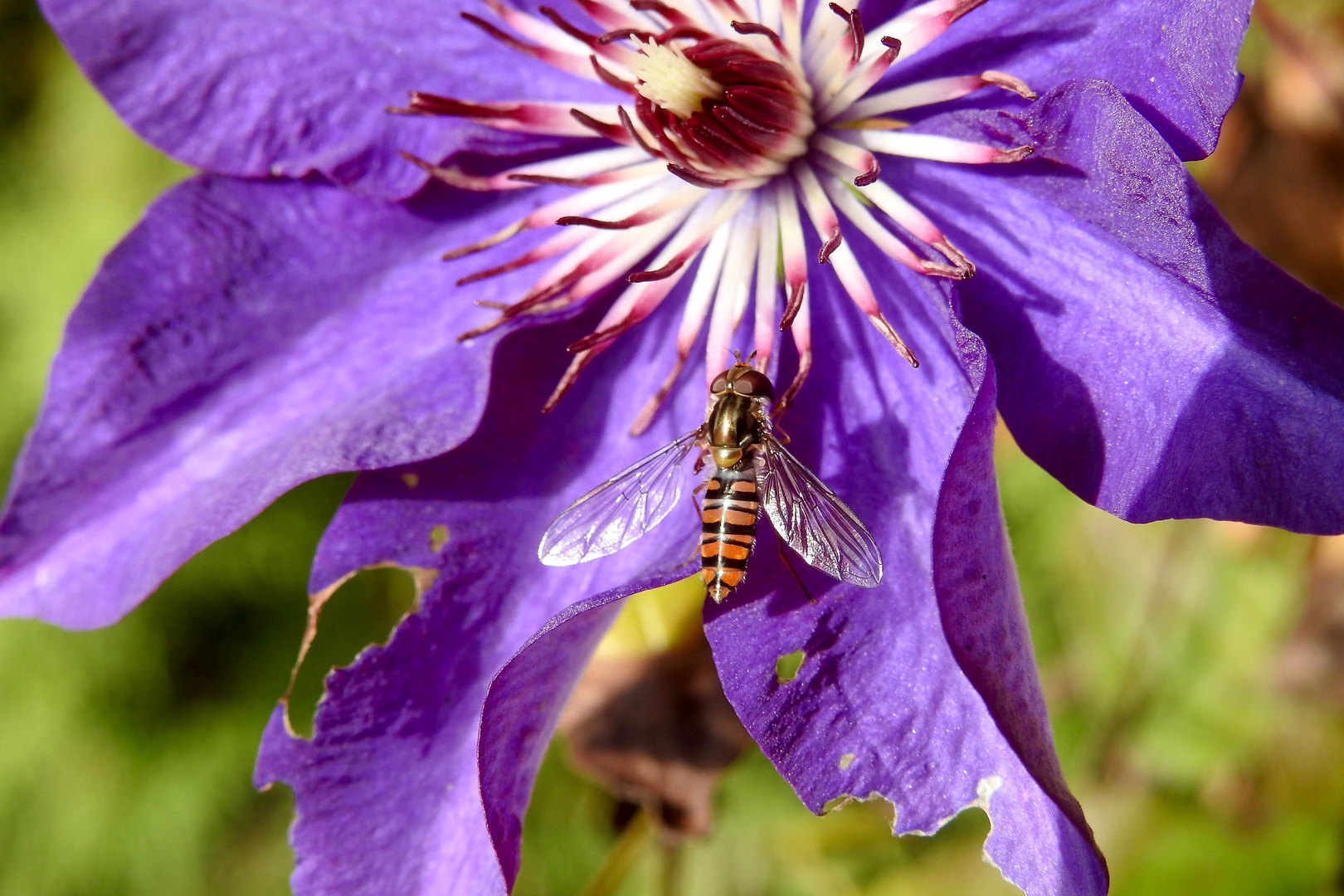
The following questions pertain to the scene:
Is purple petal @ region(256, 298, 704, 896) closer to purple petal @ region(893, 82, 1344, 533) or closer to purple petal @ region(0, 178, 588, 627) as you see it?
purple petal @ region(0, 178, 588, 627)

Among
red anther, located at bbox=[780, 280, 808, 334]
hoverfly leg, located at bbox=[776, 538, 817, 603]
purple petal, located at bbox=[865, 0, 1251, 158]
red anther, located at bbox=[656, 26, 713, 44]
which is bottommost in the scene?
hoverfly leg, located at bbox=[776, 538, 817, 603]

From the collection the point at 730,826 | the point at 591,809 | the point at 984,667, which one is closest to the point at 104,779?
the point at 591,809

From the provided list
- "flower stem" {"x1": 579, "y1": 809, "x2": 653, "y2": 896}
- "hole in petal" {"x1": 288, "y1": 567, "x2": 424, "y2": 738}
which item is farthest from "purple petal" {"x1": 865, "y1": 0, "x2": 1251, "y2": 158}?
"hole in petal" {"x1": 288, "y1": 567, "x2": 424, "y2": 738}

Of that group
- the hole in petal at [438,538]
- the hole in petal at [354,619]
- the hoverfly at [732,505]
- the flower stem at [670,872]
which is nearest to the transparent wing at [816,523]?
the hoverfly at [732,505]

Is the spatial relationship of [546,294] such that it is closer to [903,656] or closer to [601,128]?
[601,128]

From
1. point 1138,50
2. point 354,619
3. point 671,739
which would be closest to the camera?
point 1138,50

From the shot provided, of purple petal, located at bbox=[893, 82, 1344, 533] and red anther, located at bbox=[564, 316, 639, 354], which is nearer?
purple petal, located at bbox=[893, 82, 1344, 533]

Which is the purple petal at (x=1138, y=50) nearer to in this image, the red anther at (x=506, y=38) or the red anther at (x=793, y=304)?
the red anther at (x=793, y=304)

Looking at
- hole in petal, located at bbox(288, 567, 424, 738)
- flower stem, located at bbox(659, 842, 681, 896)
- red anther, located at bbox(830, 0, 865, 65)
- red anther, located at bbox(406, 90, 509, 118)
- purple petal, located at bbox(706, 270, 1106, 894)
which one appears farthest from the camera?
hole in petal, located at bbox(288, 567, 424, 738)

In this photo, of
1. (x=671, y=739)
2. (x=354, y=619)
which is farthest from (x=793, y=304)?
(x=354, y=619)
